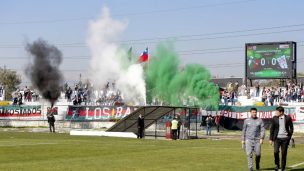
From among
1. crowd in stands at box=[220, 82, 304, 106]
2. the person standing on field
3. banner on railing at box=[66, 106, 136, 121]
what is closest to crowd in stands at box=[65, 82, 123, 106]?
banner on railing at box=[66, 106, 136, 121]

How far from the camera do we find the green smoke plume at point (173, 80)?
66688mm

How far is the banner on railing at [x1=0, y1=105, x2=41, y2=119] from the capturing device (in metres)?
67.1

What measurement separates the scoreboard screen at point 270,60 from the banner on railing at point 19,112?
24381mm

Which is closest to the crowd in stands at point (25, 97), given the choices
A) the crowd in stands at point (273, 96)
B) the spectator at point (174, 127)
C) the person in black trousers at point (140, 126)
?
the crowd in stands at point (273, 96)

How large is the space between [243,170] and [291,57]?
53.8 m

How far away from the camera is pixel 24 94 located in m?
75.2

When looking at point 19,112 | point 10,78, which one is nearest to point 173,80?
point 19,112

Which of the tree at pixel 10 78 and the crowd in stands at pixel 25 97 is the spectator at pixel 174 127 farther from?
the tree at pixel 10 78

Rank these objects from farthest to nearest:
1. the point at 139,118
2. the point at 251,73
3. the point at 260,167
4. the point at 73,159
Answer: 1. the point at 251,73
2. the point at 139,118
3. the point at 73,159
4. the point at 260,167

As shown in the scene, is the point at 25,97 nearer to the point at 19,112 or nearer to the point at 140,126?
the point at 19,112

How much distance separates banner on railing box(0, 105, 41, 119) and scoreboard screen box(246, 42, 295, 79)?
2438 centimetres

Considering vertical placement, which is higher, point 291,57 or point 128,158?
point 291,57

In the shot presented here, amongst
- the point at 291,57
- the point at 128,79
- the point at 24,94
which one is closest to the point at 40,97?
the point at 24,94

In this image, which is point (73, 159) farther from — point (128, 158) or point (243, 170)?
point (243, 170)
